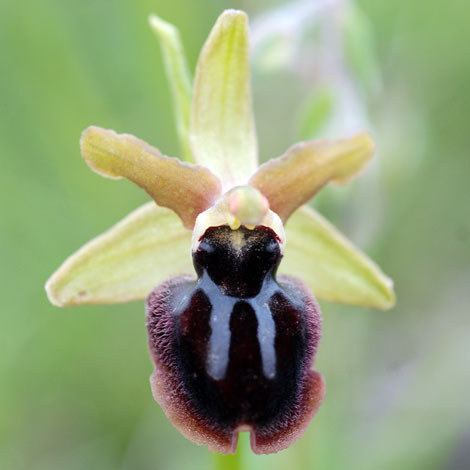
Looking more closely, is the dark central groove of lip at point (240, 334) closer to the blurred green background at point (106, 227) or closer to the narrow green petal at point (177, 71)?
the narrow green petal at point (177, 71)

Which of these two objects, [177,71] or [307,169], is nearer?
[307,169]

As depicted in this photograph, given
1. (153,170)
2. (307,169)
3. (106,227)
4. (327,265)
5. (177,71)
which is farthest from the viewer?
(106,227)

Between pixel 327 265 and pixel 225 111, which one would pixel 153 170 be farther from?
pixel 327 265

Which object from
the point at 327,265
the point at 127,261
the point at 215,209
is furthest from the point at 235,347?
the point at 327,265

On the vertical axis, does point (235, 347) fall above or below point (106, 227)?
below

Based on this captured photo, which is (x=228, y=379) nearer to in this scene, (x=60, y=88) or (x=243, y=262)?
(x=243, y=262)

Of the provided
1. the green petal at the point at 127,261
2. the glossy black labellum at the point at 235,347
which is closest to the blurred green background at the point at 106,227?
the green petal at the point at 127,261
